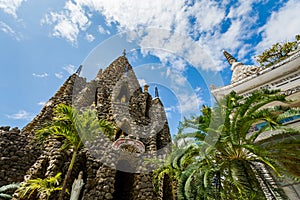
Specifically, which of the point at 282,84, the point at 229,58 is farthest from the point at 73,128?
the point at 229,58

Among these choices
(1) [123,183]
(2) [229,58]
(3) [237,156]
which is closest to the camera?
(3) [237,156]

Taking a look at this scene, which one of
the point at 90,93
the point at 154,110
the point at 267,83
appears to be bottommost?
the point at 267,83

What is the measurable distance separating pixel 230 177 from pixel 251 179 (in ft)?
2.09

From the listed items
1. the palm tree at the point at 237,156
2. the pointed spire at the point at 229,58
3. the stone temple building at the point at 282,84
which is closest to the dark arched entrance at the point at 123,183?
the palm tree at the point at 237,156

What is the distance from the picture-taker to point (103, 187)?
30.0ft

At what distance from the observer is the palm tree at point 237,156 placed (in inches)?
224

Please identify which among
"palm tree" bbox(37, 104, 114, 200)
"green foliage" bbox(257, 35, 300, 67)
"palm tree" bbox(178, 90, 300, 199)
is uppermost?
"green foliage" bbox(257, 35, 300, 67)

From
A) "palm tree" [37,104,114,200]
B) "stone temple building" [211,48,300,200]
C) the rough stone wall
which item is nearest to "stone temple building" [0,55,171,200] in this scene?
the rough stone wall

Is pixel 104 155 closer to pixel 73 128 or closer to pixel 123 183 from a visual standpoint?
pixel 123 183

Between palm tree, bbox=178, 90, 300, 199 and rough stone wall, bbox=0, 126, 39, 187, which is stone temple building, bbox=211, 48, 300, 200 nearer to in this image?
palm tree, bbox=178, 90, 300, 199

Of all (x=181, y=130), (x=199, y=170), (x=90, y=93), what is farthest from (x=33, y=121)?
(x=199, y=170)

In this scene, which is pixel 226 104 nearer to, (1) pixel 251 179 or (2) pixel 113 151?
(1) pixel 251 179

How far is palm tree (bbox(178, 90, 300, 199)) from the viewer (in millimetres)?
5695

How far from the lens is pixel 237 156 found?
20.9 ft
